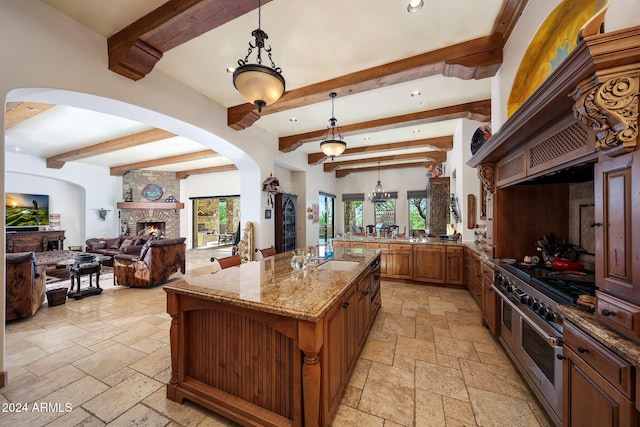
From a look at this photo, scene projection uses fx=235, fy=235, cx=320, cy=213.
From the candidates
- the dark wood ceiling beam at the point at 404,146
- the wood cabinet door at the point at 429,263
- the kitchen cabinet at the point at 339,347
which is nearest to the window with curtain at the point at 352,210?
the dark wood ceiling beam at the point at 404,146

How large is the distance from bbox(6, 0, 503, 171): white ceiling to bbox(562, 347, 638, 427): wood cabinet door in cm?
286

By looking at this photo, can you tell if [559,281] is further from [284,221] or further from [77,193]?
[77,193]

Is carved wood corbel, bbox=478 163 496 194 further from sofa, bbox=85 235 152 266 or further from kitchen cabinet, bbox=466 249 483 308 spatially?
sofa, bbox=85 235 152 266

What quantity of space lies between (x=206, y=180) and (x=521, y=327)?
10.4m

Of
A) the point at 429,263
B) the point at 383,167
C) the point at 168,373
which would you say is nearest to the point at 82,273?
the point at 168,373

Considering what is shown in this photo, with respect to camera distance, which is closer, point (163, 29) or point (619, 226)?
point (619, 226)

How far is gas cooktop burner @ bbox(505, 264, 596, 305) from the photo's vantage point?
59.0 inches

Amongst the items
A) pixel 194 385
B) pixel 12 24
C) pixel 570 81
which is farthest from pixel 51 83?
pixel 570 81

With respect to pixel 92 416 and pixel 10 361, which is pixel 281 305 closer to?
pixel 92 416

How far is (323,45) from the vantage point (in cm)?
269

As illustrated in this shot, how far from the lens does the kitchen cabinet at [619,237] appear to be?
0.99 metres

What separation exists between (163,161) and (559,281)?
916 centimetres

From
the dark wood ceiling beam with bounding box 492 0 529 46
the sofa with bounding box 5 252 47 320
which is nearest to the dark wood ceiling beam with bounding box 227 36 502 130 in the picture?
the dark wood ceiling beam with bounding box 492 0 529 46

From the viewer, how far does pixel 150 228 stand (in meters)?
8.97
